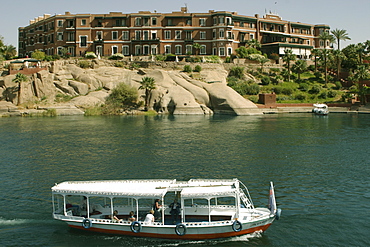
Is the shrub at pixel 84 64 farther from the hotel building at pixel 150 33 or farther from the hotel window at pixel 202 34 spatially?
the hotel window at pixel 202 34

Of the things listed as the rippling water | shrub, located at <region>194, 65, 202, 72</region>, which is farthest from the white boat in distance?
shrub, located at <region>194, 65, 202, 72</region>

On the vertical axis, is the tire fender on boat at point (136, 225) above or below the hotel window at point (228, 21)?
below

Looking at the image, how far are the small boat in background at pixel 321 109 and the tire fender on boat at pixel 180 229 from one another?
2968 inches

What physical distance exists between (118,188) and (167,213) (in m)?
3.39

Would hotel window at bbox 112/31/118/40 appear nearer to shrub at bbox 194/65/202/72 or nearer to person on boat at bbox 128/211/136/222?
shrub at bbox 194/65/202/72

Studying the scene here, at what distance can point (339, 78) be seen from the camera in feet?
373

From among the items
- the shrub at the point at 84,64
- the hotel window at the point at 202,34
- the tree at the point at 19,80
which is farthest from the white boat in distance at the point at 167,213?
the hotel window at the point at 202,34

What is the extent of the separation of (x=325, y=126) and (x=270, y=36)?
6384 centimetres

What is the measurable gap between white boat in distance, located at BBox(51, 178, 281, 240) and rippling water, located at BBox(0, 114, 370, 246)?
2.06ft

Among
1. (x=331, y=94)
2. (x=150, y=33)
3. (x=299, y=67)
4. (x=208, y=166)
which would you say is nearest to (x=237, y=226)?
(x=208, y=166)

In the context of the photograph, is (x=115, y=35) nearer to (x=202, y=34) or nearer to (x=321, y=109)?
(x=202, y=34)

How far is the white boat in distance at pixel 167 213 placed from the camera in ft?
74.4

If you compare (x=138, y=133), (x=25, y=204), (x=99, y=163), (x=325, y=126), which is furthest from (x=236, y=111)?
(x=25, y=204)

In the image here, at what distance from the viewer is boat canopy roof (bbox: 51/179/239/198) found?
2289 cm
